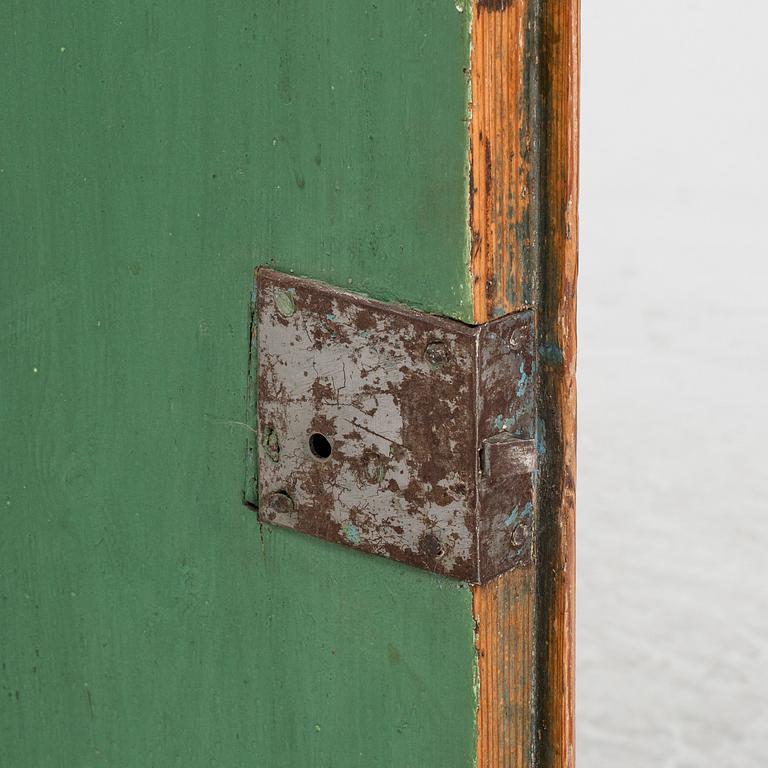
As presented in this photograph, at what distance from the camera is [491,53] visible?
529 mm

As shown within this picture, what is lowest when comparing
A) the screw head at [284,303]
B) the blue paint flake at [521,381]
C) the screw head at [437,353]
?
the blue paint flake at [521,381]

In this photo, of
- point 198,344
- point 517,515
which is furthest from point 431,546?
point 198,344

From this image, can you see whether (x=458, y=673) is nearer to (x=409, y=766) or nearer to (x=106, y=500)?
(x=409, y=766)

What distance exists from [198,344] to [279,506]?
9cm

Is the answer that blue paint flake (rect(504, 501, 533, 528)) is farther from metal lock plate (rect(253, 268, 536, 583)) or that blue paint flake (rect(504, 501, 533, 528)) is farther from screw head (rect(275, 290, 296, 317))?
screw head (rect(275, 290, 296, 317))

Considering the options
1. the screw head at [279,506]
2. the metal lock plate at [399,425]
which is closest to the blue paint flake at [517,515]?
the metal lock plate at [399,425]

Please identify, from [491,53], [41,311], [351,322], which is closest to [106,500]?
[41,311]

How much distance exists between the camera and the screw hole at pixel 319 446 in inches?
23.4

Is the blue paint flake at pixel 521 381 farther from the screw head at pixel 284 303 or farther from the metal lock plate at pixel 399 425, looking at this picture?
the screw head at pixel 284 303

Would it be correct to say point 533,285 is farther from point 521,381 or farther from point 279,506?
point 279,506

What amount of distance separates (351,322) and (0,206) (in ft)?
0.84

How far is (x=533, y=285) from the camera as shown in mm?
567

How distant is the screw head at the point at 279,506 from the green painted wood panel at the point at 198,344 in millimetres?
17

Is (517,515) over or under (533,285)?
under
